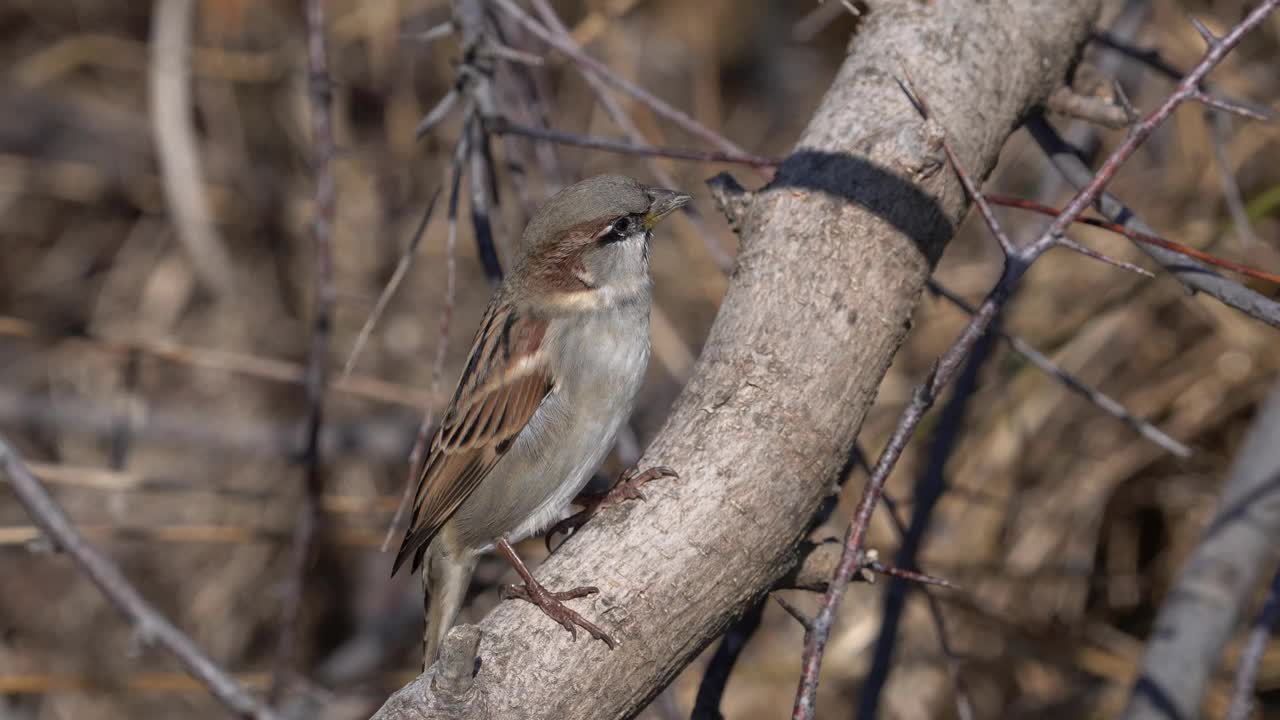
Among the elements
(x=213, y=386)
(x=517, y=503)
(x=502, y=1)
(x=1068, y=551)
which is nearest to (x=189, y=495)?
(x=213, y=386)

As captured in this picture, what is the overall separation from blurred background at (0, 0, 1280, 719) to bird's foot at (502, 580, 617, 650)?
1.27 m

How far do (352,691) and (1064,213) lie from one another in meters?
3.77

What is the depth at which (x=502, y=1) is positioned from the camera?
3.19 meters

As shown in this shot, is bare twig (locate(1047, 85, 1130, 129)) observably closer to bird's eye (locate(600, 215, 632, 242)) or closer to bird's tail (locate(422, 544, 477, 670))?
bird's eye (locate(600, 215, 632, 242))

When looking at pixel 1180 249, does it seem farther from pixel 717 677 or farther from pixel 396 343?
pixel 396 343

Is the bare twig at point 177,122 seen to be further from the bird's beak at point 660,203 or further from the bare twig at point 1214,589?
the bare twig at point 1214,589

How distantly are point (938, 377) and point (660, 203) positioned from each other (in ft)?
4.98

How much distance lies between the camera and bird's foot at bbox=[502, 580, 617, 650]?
2182 millimetres

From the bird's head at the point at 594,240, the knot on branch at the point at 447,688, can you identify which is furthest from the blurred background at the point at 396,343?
the knot on branch at the point at 447,688

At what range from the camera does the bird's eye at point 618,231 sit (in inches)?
131

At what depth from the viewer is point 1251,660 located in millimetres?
2744

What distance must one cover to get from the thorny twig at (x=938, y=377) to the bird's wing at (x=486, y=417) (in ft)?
4.34

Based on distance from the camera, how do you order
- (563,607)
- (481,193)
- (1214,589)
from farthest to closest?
1. (1214,589)
2. (481,193)
3. (563,607)

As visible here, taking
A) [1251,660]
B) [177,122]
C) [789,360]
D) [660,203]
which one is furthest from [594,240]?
[177,122]
